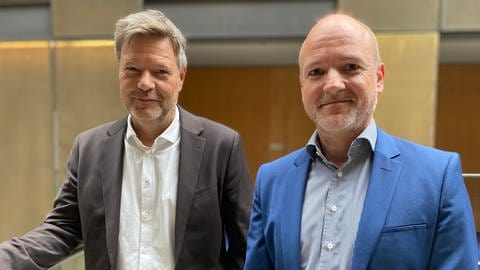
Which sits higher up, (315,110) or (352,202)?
(315,110)

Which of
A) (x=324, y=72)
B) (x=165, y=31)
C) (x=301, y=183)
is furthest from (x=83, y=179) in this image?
(x=324, y=72)

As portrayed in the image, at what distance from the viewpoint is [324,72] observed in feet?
4.66

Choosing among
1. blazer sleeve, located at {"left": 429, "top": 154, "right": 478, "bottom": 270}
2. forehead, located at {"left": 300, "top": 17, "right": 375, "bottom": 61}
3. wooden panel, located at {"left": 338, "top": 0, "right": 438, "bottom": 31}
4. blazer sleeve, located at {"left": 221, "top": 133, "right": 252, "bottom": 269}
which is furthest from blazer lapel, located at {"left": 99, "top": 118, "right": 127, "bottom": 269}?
wooden panel, located at {"left": 338, "top": 0, "right": 438, "bottom": 31}

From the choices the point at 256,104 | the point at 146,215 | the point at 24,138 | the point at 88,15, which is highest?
the point at 88,15

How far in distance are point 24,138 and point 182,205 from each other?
523 cm

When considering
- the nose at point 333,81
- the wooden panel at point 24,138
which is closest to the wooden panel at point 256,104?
the wooden panel at point 24,138

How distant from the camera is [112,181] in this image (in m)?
1.84

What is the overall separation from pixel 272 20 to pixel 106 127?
3811mm

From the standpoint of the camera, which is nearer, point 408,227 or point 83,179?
point 408,227

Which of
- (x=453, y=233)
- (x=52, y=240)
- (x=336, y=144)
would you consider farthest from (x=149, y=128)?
(x=453, y=233)

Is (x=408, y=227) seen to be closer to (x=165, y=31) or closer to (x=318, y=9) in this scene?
(x=165, y=31)

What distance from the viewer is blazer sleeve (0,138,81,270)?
1653mm

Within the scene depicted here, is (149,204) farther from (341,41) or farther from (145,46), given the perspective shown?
(341,41)

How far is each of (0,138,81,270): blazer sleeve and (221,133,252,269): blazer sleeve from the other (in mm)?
742
